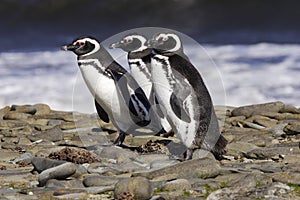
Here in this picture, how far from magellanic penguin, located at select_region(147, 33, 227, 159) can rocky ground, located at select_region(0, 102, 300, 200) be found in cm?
20

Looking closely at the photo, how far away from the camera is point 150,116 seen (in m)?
8.58

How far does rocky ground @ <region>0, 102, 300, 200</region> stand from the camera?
5590 millimetres

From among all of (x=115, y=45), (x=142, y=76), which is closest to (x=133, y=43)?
(x=115, y=45)

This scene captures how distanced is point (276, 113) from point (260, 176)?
602 centimetres

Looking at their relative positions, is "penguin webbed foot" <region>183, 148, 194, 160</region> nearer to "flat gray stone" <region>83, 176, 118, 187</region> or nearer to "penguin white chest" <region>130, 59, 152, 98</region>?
"flat gray stone" <region>83, 176, 118, 187</region>

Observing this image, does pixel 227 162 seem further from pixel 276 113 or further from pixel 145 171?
pixel 276 113

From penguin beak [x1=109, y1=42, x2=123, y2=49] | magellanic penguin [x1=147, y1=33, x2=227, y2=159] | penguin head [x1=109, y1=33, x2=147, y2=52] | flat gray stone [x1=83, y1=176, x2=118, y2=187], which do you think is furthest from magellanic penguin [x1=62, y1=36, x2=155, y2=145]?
flat gray stone [x1=83, y1=176, x2=118, y2=187]

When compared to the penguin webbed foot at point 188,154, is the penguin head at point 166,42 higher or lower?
higher

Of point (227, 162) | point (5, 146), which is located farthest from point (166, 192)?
point (5, 146)

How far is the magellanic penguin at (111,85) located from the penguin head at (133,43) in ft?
1.93

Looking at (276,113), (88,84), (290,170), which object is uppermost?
(88,84)

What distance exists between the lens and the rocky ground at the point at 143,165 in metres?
5.59

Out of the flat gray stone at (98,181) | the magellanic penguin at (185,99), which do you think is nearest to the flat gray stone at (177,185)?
the flat gray stone at (98,181)

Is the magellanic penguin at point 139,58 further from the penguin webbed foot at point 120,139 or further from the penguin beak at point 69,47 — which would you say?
the penguin beak at point 69,47
